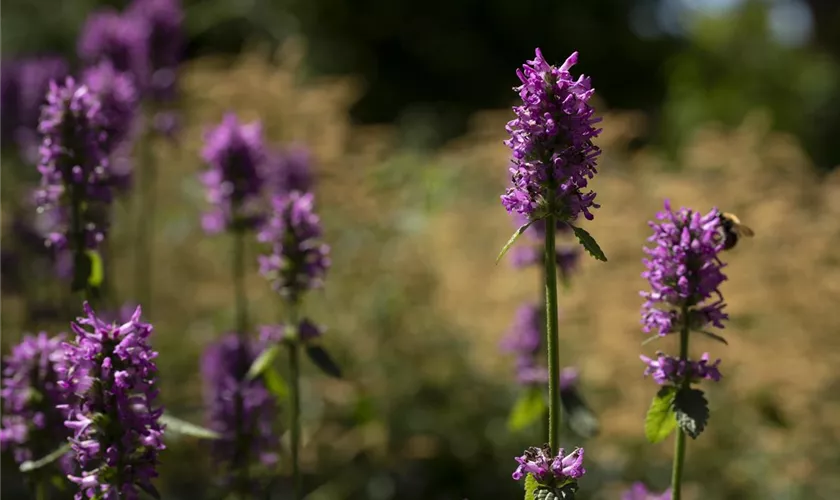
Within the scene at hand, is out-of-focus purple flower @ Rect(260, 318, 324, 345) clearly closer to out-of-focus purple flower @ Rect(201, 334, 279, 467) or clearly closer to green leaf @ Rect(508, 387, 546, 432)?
out-of-focus purple flower @ Rect(201, 334, 279, 467)

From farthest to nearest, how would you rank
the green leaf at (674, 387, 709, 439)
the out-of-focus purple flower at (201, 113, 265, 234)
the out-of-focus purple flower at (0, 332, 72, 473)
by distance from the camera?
the out-of-focus purple flower at (201, 113, 265, 234)
the out-of-focus purple flower at (0, 332, 72, 473)
the green leaf at (674, 387, 709, 439)

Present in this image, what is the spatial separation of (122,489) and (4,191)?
558 centimetres

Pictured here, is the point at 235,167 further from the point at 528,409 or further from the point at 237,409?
the point at 528,409

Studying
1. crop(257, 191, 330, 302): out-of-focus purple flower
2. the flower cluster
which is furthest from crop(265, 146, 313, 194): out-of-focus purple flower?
crop(257, 191, 330, 302): out-of-focus purple flower

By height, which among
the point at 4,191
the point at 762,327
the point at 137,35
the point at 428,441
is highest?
the point at 137,35

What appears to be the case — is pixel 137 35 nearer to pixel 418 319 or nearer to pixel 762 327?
pixel 418 319

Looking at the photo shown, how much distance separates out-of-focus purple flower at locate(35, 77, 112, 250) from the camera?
2881mm

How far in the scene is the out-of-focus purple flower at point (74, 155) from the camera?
2881 millimetres

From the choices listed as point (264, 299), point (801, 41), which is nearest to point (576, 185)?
point (264, 299)

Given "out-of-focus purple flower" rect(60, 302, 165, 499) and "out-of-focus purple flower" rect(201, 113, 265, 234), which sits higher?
"out-of-focus purple flower" rect(201, 113, 265, 234)

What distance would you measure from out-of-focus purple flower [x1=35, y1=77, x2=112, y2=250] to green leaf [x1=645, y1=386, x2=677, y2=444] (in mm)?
1567

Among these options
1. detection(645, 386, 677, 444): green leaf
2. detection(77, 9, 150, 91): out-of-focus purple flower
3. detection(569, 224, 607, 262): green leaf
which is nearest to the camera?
detection(569, 224, 607, 262): green leaf

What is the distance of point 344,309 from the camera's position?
6844mm

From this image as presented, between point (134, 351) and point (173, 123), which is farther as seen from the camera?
point (173, 123)
